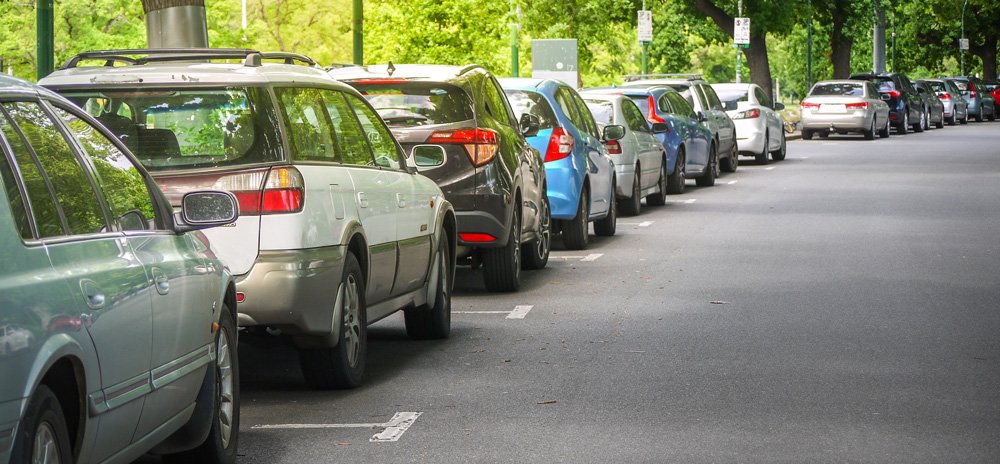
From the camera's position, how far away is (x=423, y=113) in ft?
39.2

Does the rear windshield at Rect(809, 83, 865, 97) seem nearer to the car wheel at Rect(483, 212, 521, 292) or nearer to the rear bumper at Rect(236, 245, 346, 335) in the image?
the car wheel at Rect(483, 212, 521, 292)

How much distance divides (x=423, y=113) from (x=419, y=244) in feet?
8.49

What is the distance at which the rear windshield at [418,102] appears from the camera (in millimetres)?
11898

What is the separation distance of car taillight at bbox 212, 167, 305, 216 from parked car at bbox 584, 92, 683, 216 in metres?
11.3

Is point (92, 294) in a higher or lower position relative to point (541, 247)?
higher

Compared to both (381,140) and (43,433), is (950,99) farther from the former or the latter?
(43,433)

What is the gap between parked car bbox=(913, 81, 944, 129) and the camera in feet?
178

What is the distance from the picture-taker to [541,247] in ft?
47.3

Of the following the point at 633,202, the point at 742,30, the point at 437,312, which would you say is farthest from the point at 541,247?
the point at 742,30

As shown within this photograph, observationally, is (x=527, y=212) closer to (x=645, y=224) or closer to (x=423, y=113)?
(x=423, y=113)

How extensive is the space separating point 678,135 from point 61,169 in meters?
19.5

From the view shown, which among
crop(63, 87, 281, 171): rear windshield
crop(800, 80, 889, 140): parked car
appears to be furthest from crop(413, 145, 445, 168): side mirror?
crop(800, 80, 889, 140): parked car

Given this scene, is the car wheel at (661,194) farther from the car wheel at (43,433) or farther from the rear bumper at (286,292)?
the car wheel at (43,433)

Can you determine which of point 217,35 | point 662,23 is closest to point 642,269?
point 662,23
